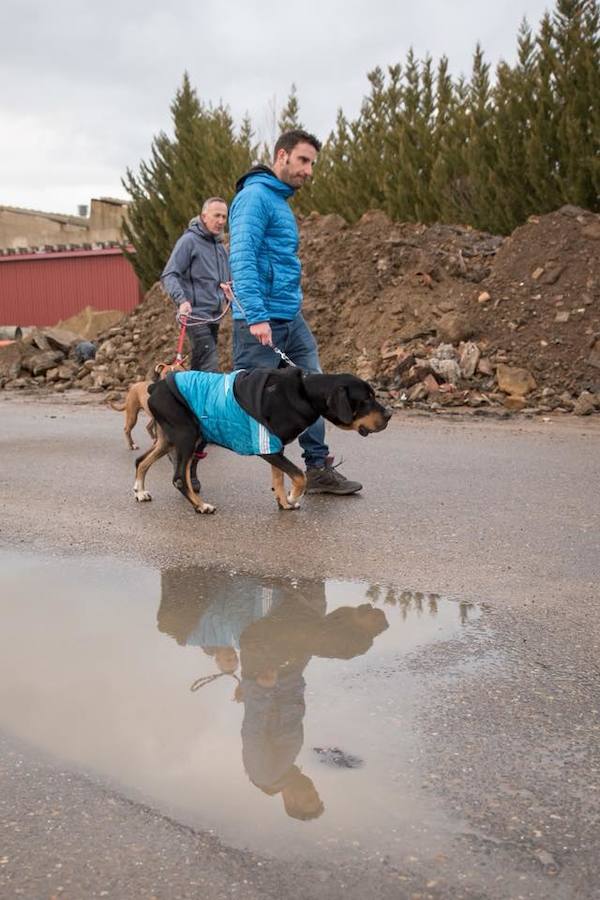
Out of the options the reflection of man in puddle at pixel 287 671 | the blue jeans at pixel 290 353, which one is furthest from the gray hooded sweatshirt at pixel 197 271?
the reflection of man in puddle at pixel 287 671

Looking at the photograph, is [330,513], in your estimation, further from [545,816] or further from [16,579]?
[545,816]

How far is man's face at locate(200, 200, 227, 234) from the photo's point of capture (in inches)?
362

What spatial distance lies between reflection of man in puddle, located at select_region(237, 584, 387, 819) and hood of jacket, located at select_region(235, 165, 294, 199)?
10.1 feet

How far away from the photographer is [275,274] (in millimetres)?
6922

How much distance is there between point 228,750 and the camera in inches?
122

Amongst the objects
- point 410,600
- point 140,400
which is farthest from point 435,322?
point 410,600

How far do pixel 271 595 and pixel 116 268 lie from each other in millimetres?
31397

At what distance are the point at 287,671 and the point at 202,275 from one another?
6.27 meters

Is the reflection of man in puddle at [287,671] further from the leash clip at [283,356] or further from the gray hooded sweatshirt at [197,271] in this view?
the gray hooded sweatshirt at [197,271]

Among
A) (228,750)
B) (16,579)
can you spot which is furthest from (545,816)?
(16,579)

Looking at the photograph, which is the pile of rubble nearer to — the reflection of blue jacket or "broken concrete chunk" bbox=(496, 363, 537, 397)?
"broken concrete chunk" bbox=(496, 363, 537, 397)

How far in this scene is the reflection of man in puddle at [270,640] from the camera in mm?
3004

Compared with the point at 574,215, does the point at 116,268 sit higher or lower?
lower

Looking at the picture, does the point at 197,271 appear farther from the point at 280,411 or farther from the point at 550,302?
the point at 550,302
